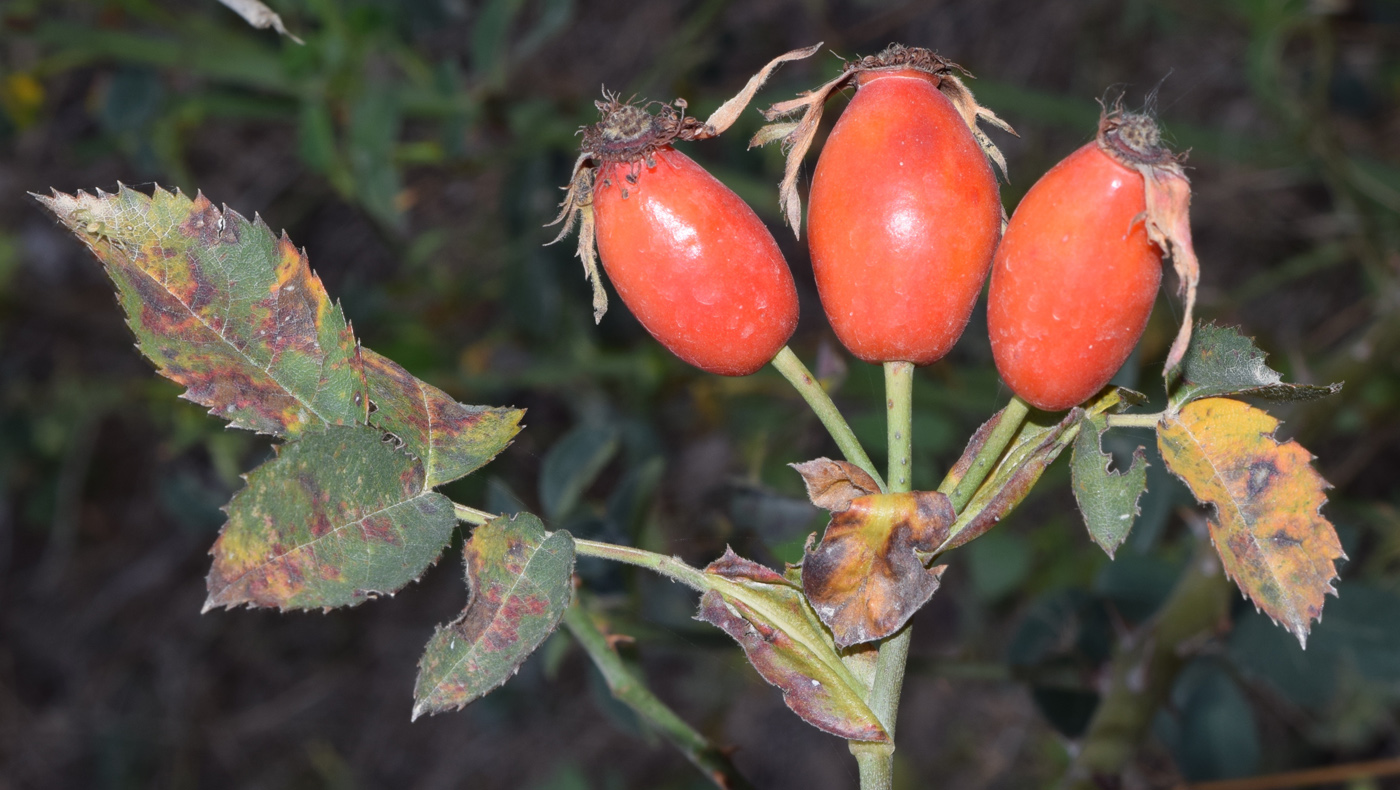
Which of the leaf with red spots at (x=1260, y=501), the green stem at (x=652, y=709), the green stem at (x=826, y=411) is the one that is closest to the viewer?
the leaf with red spots at (x=1260, y=501)

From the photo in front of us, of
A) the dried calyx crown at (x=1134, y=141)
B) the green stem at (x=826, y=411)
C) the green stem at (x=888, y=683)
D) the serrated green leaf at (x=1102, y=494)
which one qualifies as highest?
the dried calyx crown at (x=1134, y=141)

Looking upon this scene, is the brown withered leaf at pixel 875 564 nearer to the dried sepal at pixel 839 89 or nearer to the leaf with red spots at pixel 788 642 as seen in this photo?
the leaf with red spots at pixel 788 642

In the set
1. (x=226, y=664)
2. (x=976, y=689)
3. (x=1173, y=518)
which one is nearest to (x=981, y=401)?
(x=1173, y=518)

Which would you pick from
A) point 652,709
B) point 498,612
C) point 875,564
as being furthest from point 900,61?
point 652,709

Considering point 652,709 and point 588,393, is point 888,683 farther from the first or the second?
point 588,393

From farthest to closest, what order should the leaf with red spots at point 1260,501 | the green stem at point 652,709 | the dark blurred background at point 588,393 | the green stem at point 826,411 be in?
the dark blurred background at point 588,393 < the green stem at point 652,709 < the green stem at point 826,411 < the leaf with red spots at point 1260,501

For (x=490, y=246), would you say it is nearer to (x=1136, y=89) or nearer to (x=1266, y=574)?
(x=1136, y=89)

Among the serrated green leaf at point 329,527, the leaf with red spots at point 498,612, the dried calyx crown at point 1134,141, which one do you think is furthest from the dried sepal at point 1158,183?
the serrated green leaf at point 329,527
